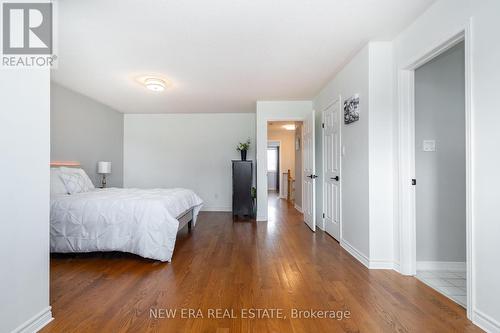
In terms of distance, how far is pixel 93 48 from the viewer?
267 centimetres

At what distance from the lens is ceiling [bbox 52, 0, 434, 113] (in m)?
1.99

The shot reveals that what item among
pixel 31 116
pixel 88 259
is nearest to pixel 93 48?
pixel 31 116

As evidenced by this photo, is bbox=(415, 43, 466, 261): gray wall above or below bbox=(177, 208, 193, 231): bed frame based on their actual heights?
above

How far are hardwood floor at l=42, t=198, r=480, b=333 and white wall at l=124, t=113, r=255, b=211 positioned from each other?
2.91 m

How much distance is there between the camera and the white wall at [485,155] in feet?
4.87

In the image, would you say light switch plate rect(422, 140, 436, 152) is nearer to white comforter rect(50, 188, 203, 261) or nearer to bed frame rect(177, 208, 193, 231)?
white comforter rect(50, 188, 203, 261)

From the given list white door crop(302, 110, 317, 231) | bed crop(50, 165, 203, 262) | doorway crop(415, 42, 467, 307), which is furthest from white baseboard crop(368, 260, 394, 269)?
bed crop(50, 165, 203, 262)

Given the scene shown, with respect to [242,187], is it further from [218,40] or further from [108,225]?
[218,40]

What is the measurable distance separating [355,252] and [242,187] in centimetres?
285

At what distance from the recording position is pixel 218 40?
8.22ft

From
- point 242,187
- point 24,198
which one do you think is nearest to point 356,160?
point 242,187

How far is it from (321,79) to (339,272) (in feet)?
8.78

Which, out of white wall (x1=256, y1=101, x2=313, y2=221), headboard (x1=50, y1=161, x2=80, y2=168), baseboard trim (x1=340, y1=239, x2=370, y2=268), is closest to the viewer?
baseboard trim (x1=340, y1=239, x2=370, y2=268)

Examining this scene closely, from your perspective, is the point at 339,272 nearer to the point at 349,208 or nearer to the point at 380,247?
the point at 380,247
